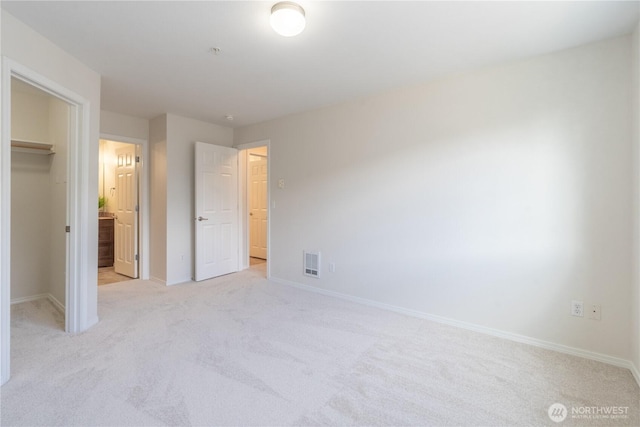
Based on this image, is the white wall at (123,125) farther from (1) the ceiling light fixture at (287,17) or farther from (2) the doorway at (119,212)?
(1) the ceiling light fixture at (287,17)

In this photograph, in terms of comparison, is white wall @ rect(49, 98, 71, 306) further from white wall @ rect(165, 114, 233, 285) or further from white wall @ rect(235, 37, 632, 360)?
white wall @ rect(235, 37, 632, 360)

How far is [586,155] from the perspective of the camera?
2.27 m

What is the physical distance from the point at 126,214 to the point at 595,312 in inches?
220

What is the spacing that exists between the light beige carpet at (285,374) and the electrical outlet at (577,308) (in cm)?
34

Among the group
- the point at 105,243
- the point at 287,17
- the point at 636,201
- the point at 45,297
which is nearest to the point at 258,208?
the point at 105,243

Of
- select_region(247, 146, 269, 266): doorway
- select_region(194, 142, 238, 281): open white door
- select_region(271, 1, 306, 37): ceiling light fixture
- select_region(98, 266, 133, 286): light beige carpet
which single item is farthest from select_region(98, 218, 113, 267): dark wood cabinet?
select_region(271, 1, 306, 37): ceiling light fixture

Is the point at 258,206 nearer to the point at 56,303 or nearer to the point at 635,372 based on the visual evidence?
the point at 56,303

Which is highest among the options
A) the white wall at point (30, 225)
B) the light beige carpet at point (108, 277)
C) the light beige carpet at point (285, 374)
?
the white wall at point (30, 225)

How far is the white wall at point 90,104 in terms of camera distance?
216cm

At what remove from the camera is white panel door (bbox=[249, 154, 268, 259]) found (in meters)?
6.20

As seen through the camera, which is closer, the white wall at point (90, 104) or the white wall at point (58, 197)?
the white wall at point (90, 104)

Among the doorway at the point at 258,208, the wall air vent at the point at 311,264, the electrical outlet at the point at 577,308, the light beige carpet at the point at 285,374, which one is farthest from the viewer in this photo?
the doorway at the point at 258,208

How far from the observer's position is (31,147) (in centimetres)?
329

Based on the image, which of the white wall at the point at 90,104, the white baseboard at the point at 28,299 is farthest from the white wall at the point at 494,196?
the white baseboard at the point at 28,299
